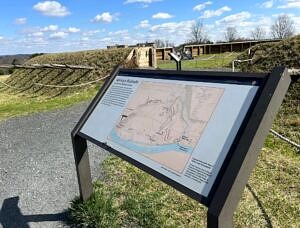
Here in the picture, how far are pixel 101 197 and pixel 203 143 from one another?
6.37 ft

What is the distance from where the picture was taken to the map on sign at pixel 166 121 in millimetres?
2375


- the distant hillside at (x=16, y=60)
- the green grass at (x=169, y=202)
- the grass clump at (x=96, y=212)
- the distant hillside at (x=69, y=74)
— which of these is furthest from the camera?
the distant hillside at (x=16, y=60)

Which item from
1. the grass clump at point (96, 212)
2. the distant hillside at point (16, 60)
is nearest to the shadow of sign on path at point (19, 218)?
the grass clump at point (96, 212)

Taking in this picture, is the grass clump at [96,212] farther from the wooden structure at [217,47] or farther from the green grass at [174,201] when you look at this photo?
the wooden structure at [217,47]

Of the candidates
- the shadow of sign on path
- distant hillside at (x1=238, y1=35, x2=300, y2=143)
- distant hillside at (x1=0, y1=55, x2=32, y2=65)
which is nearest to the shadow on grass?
the shadow of sign on path

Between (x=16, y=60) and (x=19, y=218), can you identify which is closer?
(x=19, y=218)

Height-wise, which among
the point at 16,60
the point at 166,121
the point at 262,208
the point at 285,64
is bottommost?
the point at 16,60

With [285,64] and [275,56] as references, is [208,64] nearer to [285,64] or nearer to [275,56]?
[275,56]

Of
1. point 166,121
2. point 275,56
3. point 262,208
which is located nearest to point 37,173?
point 262,208

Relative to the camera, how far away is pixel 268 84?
2098 mm

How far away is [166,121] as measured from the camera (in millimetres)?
2664

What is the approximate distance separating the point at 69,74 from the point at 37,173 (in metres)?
12.6

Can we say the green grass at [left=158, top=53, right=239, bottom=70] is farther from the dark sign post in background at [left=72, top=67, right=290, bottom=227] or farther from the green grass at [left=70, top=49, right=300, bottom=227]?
the dark sign post in background at [left=72, top=67, right=290, bottom=227]

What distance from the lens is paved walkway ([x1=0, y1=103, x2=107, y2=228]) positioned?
3.99 m
